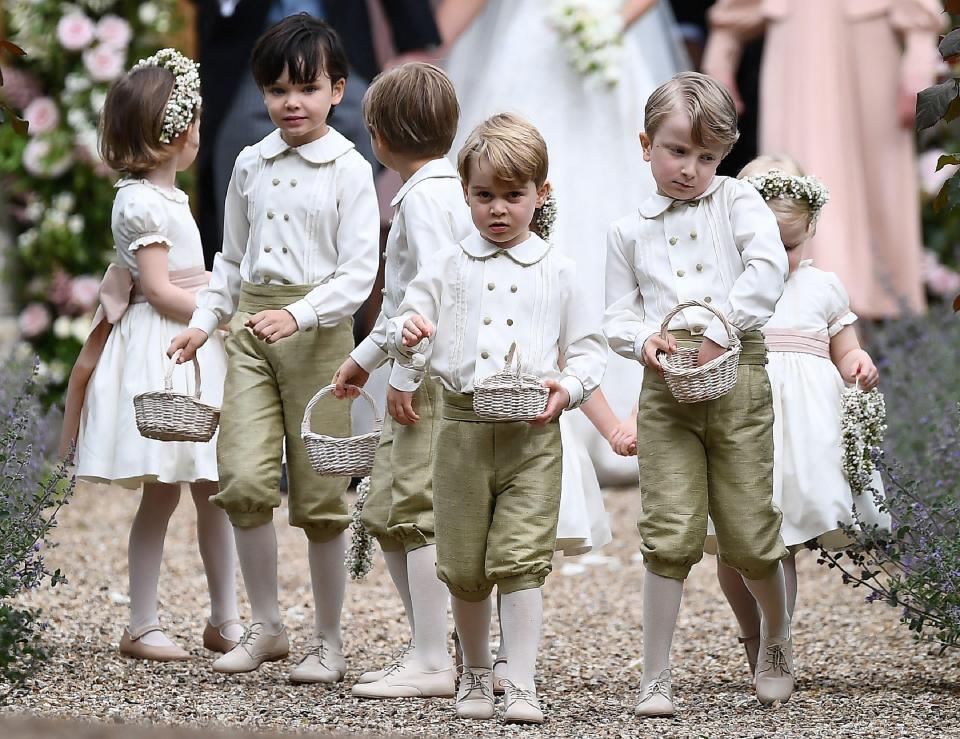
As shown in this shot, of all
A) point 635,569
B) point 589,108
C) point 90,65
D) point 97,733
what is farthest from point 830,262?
point 97,733

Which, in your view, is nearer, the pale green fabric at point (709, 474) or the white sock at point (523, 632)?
the white sock at point (523, 632)

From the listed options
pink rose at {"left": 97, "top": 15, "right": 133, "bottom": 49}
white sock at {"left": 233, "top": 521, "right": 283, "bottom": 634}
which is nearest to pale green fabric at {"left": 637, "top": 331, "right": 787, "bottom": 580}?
white sock at {"left": 233, "top": 521, "right": 283, "bottom": 634}

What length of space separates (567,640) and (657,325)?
1.45 meters

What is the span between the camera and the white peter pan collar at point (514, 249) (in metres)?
3.57

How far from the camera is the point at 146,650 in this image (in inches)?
169

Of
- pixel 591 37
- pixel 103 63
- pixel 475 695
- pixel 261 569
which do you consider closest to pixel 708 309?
pixel 475 695

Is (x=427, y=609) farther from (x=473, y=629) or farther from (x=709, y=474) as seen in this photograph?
(x=709, y=474)

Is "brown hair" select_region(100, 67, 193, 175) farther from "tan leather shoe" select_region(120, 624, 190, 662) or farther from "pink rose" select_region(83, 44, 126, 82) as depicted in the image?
"pink rose" select_region(83, 44, 126, 82)

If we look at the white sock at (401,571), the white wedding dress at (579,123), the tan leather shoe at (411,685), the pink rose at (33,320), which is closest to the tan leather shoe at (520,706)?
the tan leather shoe at (411,685)

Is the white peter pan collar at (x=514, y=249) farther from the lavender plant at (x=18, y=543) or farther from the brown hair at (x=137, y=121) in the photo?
the brown hair at (x=137, y=121)

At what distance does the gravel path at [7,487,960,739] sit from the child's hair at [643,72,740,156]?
131 cm

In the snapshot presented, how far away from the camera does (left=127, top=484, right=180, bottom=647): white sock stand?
14.4 feet

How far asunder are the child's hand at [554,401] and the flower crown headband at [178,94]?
5.08 feet

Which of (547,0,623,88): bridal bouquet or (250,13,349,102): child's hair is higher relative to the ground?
(547,0,623,88): bridal bouquet
